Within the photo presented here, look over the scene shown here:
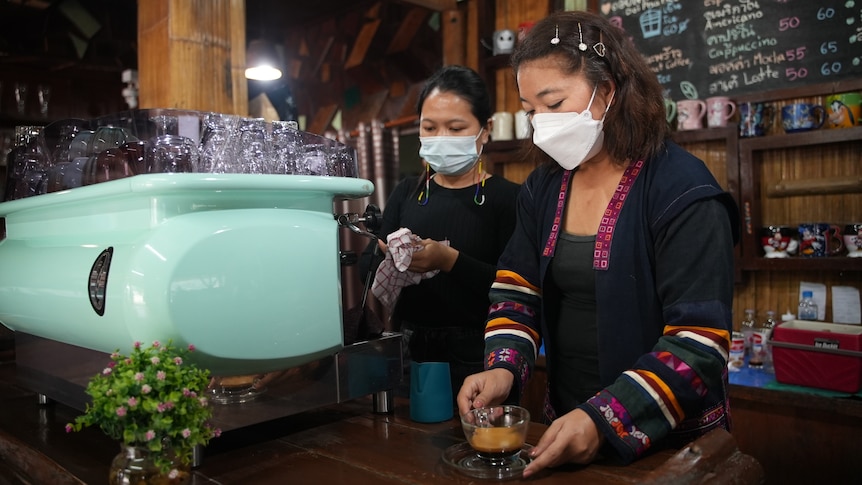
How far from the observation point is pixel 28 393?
6.15 feet

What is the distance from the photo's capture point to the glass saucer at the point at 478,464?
1.13 m

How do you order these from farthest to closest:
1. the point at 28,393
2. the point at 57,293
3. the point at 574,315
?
the point at 28,393
the point at 574,315
the point at 57,293

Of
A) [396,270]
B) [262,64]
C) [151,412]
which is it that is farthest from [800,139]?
[262,64]

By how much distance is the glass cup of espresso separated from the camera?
116 centimetres

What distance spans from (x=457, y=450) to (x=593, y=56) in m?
0.86

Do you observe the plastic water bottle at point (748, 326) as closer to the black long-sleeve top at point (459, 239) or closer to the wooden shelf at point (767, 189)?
the wooden shelf at point (767, 189)

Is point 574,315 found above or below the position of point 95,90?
below

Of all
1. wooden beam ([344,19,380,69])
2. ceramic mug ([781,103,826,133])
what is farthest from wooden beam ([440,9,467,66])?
ceramic mug ([781,103,826,133])

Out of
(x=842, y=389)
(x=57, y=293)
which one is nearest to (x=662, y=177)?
(x=57, y=293)

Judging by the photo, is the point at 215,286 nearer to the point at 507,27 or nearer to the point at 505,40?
the point at 505,40

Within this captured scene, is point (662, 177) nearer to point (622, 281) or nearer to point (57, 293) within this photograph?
point (622, 281)

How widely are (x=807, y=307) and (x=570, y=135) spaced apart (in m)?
1.93

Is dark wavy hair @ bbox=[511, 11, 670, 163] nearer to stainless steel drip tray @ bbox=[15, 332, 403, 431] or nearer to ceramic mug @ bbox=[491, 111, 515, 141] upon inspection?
stainless steel drip tray @ bbox=[15, 332, 403, 431]

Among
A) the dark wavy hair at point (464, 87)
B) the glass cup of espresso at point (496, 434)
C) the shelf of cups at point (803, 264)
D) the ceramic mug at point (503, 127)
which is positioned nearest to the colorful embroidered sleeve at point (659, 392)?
the glass cup of espresso at point (496, 434)
